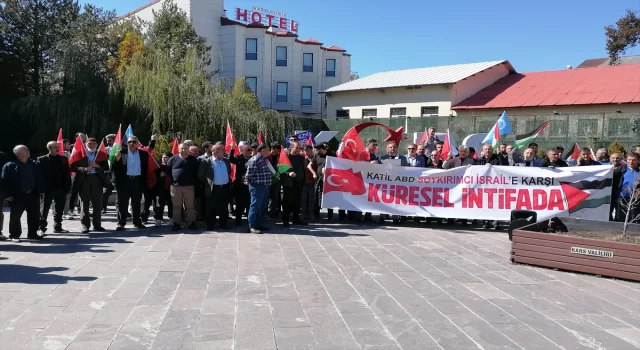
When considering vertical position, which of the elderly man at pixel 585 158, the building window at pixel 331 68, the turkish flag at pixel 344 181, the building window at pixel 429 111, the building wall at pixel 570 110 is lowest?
the turkish flag at pixel 344 181

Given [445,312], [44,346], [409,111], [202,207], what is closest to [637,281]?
[445,312]

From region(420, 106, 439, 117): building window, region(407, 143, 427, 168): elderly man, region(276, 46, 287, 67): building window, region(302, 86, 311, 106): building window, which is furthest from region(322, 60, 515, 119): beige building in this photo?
region(407, 143, 427, 168): elderly man

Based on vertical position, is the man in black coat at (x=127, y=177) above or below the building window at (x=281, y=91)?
below

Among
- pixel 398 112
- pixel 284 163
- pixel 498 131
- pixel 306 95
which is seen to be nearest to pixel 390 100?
pixel 398 112

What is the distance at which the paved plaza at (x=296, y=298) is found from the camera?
474 centimetres

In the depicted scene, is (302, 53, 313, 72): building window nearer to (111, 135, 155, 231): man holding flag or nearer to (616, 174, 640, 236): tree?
(111, 135, 155, 231): man holding flag

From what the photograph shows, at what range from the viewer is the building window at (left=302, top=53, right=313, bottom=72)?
51.2 meters

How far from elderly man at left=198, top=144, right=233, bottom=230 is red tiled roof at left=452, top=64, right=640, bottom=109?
24508 mm

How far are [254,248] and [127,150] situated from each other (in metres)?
3.77

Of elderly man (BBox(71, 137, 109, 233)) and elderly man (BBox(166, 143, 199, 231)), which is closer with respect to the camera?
elderly man (BBox(71, 137, 109, 233))

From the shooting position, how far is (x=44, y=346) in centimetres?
446

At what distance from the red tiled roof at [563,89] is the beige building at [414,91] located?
86cm

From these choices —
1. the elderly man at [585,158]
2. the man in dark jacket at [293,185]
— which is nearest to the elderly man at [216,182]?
the man in dark jacket at [293,185]

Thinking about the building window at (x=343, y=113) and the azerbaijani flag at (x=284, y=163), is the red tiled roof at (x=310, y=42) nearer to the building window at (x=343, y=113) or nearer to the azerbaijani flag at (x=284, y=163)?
the building window at (x=343, y=113)
